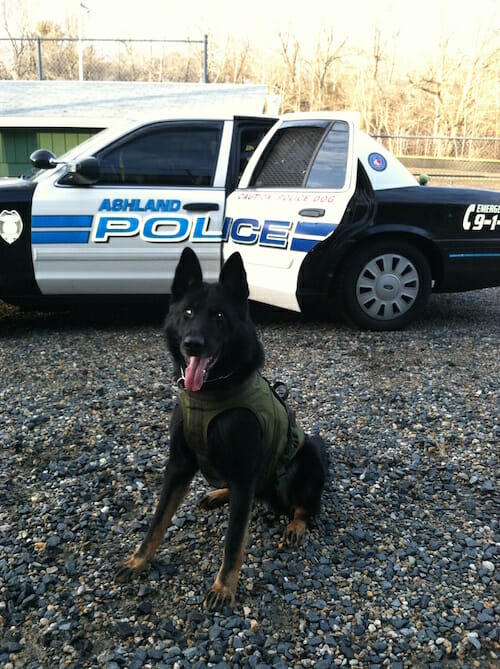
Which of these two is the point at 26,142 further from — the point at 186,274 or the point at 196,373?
the point at 196,373

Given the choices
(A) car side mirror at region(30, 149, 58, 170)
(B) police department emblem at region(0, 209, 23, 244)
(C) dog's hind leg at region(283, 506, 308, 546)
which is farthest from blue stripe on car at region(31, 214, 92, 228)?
(C) dog's hind leg at region(283, 506, 308, 546)

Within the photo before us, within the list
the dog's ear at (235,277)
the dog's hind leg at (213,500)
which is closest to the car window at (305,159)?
the dog's ear at (235,277)

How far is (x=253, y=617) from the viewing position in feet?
7.16

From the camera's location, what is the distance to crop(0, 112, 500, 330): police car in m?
5.34

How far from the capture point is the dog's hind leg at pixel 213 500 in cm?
284

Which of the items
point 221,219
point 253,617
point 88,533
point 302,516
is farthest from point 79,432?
point 221,219

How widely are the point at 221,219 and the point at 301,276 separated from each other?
0.95 metres

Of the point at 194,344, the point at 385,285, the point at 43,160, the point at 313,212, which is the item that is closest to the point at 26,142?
the point at 43,160

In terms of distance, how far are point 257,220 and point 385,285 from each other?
1348 millimetres

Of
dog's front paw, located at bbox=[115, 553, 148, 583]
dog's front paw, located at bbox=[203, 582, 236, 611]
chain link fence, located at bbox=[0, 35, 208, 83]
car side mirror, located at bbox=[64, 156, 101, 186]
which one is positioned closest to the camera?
dog's front paw, located at bbox=[203, 582, 236, 611]

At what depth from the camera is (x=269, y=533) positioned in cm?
269

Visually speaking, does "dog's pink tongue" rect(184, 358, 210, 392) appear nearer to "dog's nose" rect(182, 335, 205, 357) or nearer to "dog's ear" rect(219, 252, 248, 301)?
"dog's nose" rect(182, 335, 205, 357)

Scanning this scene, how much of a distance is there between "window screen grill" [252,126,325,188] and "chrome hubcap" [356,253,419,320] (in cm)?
105

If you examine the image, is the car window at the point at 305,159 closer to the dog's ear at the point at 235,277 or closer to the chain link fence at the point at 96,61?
the dog's ear at the point at 235,277
